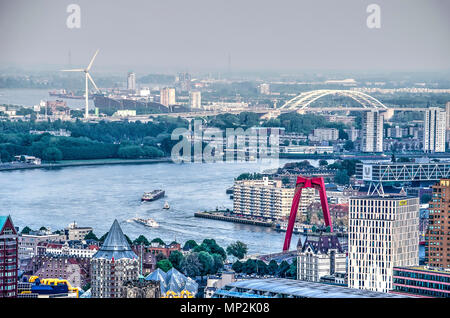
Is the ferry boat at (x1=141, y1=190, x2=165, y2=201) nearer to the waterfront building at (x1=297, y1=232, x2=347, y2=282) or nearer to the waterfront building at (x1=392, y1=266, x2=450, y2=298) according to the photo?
the waterfront building at (x1=297, y1=232, x2=347, y2=282)

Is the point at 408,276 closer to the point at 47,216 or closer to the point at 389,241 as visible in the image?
the point at 389,241

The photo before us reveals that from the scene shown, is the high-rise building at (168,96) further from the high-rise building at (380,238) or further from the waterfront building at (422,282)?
the waterfront building at (422,282)

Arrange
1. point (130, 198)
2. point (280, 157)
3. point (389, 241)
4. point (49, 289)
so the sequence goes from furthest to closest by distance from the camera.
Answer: point (280, 157) → point (130, 198) → point (389, 241) → point (49, 289)

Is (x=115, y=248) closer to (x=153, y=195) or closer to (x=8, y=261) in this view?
(x=8, y=261)

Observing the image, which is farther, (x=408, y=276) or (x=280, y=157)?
(x=280, y=157)

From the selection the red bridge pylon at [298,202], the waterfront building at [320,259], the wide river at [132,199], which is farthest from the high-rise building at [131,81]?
the waterfront building at [320,259]

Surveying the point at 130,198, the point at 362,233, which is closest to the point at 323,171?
the point at 130,198

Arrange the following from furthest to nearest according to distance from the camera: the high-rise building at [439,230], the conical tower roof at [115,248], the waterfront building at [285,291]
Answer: the high-rise building at [439,230] → the conical tower roof at [115,248] → the waterfront building at [285,291]
